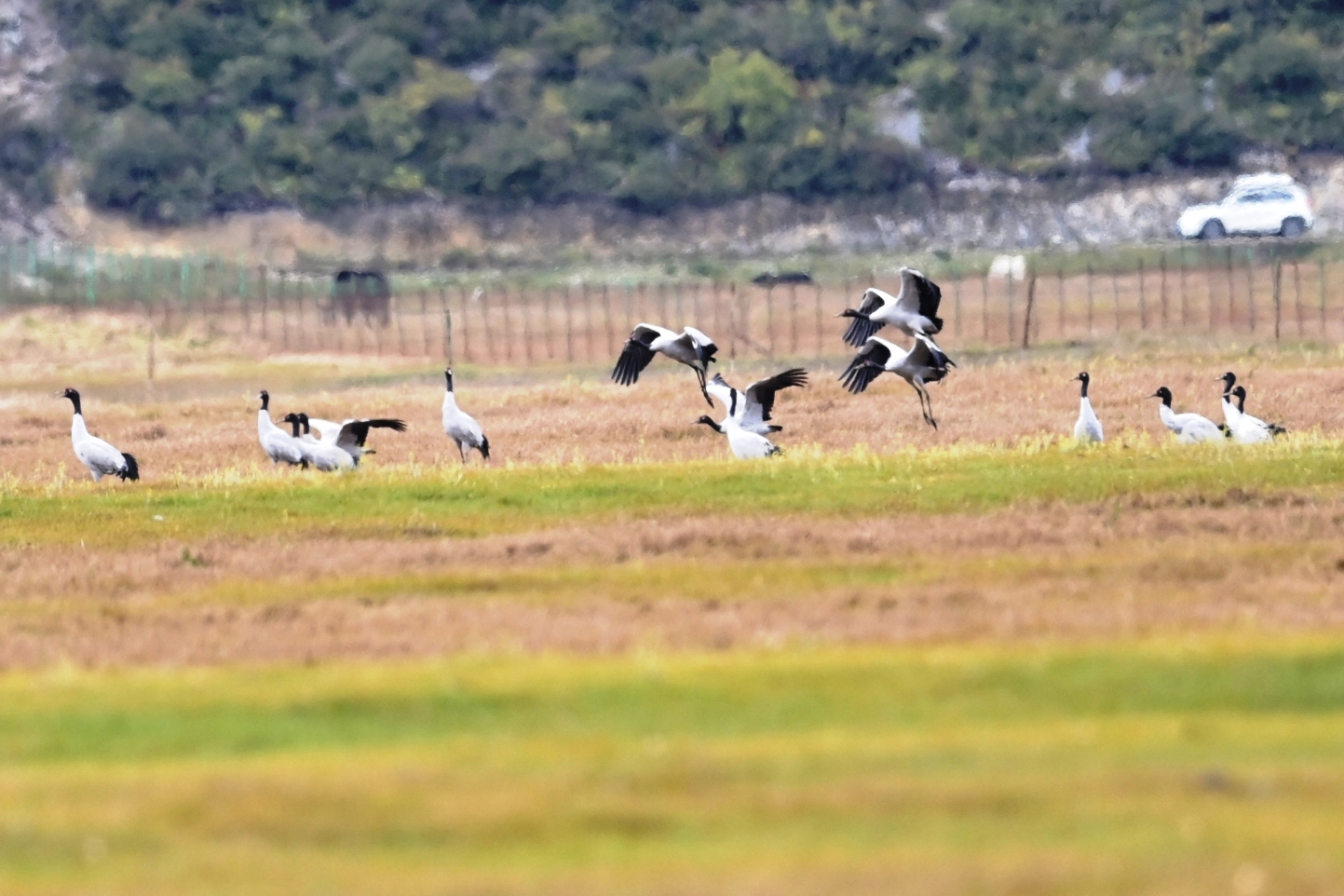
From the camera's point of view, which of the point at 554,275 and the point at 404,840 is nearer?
the point at 404,840

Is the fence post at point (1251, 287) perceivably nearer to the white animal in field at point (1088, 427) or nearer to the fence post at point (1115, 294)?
the fence post at point (1115, 294)

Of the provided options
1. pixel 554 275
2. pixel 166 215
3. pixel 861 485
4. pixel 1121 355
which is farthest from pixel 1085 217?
pixel 861 485

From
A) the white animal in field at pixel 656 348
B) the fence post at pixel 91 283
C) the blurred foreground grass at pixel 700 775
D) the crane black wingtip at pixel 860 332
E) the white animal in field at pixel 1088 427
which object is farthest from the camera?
the fence post at pixel 91 283

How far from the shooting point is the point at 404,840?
9.56 m

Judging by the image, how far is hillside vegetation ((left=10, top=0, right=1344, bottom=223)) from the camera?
101 metres

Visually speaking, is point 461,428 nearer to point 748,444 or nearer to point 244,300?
point 748,444

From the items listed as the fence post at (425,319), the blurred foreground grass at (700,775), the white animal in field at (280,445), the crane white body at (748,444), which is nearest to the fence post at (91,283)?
the fence post at (425,319)

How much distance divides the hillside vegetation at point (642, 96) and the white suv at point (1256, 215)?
21.4 m

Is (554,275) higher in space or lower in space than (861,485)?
higher

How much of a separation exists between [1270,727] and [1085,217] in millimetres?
86891

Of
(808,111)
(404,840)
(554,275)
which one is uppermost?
(808,111)

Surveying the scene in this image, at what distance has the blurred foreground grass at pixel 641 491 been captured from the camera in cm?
2289

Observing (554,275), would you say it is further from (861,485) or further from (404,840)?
(404,840)

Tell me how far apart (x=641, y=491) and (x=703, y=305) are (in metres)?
50.9
